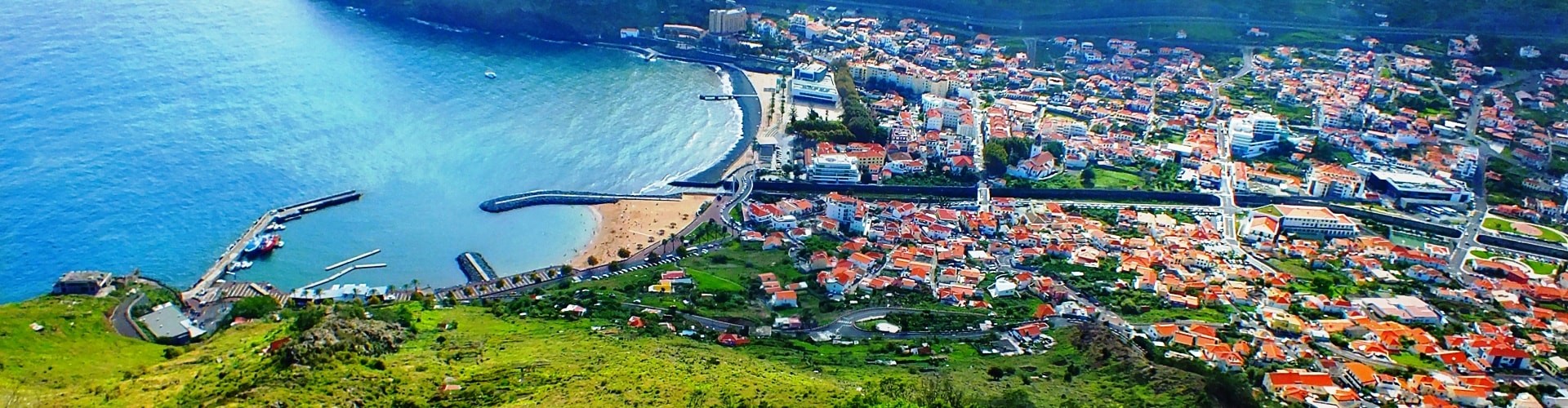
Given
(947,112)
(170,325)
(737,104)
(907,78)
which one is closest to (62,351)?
(170,325)

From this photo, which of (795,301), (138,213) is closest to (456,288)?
(795,301)

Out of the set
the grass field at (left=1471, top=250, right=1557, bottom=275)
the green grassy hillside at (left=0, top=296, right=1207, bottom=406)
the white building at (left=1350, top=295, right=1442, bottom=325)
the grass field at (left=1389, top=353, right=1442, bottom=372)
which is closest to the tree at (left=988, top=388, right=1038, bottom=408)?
the green grassy hillside at (left=0, top=296, right=1207, bottom=406)

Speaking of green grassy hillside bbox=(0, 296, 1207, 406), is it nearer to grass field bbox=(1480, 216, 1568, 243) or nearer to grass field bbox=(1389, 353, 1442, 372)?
grass field bbox=(1389, 353, 1442, 372)

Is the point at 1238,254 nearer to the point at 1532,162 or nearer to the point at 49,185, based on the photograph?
the point at 1532,162

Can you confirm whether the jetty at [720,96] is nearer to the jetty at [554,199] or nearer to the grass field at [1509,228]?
the jetty at [554,199]

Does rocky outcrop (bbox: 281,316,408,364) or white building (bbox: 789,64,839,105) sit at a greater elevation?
white building (bbox: 789,64,839,105)
